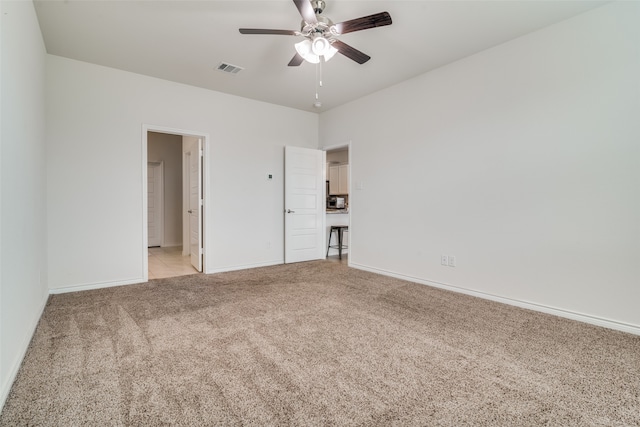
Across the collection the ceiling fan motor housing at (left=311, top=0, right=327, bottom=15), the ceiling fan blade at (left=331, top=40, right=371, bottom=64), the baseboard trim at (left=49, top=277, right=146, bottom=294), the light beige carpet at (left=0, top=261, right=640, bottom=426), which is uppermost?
the ceiling fan motor housing at (left=311, top=0, right=327, bottom=15)

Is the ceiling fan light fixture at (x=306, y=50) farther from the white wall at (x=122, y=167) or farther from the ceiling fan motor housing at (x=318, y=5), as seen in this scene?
the white wall at (x=122, y=167)

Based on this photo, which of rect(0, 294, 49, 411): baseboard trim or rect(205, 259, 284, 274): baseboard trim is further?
rect(205, 259, 284, 274): baseboard trim

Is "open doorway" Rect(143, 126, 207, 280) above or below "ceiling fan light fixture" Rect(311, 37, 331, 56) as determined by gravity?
below

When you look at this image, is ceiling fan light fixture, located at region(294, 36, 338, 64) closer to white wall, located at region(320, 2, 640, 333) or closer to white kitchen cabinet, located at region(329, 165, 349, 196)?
white wall, located at region(320, 2, 640, 333)

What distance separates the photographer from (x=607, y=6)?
8.17 feet

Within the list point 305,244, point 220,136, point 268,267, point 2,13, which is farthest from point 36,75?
point 305,244

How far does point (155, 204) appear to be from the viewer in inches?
283

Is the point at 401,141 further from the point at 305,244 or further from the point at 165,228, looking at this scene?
the point at 165,228

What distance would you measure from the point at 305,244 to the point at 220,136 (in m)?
2.28

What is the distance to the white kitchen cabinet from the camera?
7.69 metres

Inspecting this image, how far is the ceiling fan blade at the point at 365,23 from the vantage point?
2156 millimetres

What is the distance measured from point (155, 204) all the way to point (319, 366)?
22.1ft

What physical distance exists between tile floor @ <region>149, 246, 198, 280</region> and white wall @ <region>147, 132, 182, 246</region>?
66 cm

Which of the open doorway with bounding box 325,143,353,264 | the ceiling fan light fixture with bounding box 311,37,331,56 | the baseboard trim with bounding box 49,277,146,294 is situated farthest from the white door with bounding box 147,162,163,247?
the ceiling fan light fixture with bounding box 311,37,331,56
